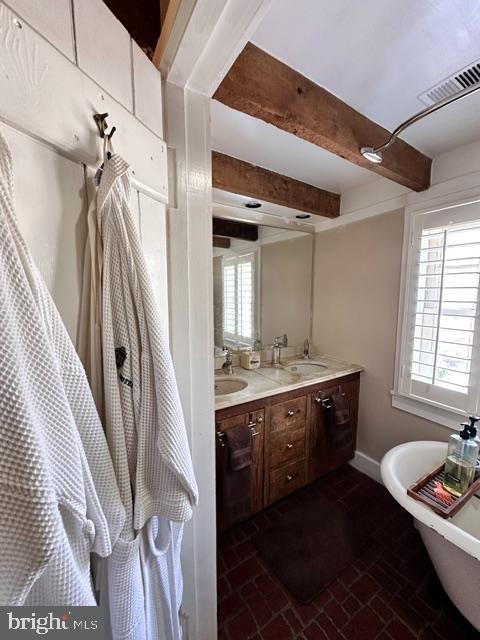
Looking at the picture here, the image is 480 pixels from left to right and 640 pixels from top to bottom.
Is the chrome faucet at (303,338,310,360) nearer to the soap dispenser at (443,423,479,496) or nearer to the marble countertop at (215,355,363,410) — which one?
the marble countertop at (215,355,363,410)

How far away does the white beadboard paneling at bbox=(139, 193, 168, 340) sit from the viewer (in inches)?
22.8

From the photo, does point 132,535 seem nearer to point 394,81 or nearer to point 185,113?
point 185,113

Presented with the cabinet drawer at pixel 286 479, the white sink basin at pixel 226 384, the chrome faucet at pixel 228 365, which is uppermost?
the chrome faucet at pixel 228 365

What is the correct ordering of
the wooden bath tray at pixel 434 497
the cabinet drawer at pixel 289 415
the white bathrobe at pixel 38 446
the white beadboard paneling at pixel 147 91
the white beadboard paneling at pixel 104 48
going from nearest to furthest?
the white bathrobe at pixel 38 446 < the white beadboard paneling at pixel 104 48 < the white beadboard paneling at pixel 147 91 < the wooden bath tray at pixel 434 497 < the cabinet drawer at pixel 289 415

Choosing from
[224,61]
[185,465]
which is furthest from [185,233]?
[185,465]

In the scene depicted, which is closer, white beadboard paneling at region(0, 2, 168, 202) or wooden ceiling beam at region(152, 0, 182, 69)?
white beadboard paneling at region(0, 2, 168, 202)

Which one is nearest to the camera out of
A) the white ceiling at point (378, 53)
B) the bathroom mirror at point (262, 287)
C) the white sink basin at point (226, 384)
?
the white ceiling at point (378, 53)

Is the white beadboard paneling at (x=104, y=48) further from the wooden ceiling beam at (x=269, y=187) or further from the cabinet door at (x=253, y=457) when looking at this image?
the cabinet door at (x=253, y=457)

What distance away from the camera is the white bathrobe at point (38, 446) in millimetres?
284

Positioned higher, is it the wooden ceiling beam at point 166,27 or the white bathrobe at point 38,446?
the wooden ceiling beam at point 166,27

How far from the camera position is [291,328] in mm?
2342

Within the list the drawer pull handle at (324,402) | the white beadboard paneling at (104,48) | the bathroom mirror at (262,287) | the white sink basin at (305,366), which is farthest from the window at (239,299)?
the white beadboard paneling at (104,48)

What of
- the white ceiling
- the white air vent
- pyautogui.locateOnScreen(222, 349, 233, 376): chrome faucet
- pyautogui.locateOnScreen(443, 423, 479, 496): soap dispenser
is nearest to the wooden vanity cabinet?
pyautogui.locateOnScreen(222, 349, 233, 376): chrome faucet

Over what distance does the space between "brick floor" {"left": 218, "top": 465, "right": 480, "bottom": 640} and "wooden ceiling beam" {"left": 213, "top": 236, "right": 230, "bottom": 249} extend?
1889 millimetres
